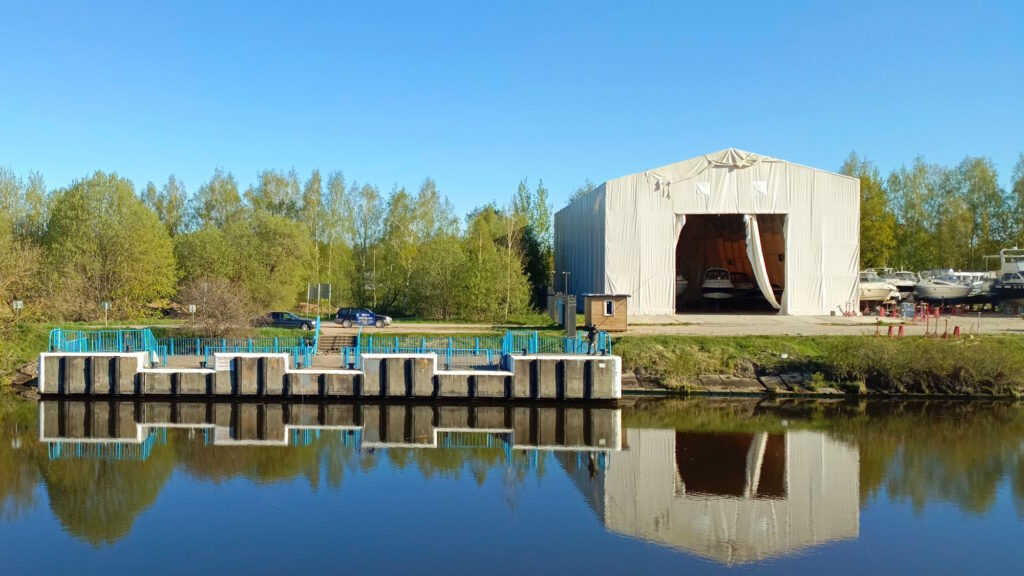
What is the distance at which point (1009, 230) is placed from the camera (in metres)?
57.6

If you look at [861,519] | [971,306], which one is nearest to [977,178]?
[971,306]

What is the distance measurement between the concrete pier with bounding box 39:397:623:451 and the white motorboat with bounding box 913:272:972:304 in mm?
29439

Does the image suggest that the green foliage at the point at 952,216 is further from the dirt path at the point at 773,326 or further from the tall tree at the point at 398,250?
the tall tree at the point at 398,250

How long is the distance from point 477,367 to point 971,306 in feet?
110

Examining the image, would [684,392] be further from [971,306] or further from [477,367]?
[971,306]

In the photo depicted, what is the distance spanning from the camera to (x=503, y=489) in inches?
645

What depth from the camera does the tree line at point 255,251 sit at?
39.9 metres

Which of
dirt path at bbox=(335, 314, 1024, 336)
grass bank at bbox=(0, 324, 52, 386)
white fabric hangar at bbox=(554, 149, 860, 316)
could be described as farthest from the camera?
white fabric hangar at bbox=(554, 149, 860, 316)

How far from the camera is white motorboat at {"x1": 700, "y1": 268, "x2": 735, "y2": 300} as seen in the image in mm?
45250

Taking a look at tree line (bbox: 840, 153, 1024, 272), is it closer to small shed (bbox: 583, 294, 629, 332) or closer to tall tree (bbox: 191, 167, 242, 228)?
small shed (bbox: 583, 294, 629, 332)

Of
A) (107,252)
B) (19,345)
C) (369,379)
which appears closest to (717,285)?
(369,379)

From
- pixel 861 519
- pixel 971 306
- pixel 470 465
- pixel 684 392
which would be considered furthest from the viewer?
pixel 971 306

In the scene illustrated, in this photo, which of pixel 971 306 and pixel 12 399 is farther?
pixel 971 306

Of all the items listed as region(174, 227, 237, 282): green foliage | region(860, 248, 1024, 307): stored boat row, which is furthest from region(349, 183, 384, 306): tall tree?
region(860, 248, 1024, 307): stored boat row
